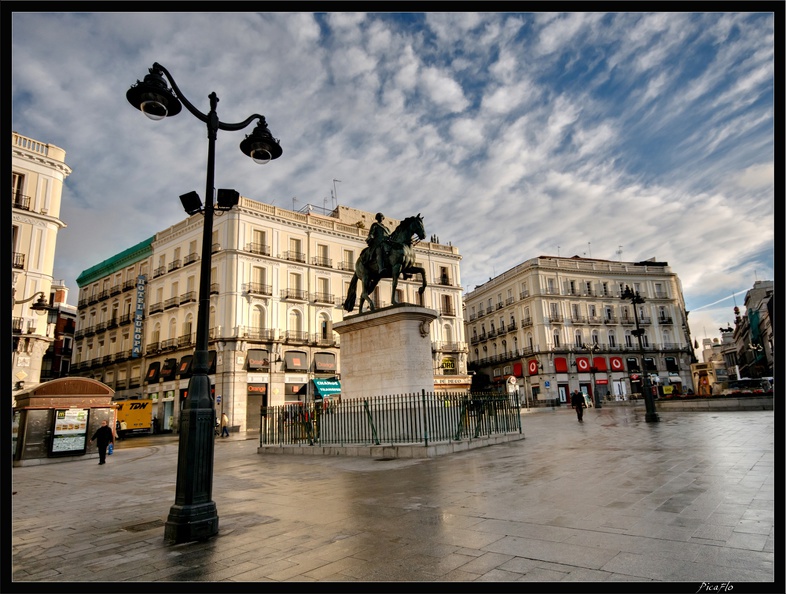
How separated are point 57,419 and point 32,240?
16.2m

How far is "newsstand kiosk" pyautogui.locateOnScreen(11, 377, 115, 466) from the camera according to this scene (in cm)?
1532

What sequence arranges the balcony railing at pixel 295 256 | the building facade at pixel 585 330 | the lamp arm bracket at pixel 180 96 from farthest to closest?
the building facade at pixel 585 330
the balcony railing at pixel 295 256
the lamp arm bracket at pixel 180 96

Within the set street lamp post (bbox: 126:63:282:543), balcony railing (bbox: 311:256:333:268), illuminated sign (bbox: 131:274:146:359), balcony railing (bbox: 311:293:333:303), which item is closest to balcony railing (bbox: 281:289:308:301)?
balcony railing (bbox: 311:293:333:303)

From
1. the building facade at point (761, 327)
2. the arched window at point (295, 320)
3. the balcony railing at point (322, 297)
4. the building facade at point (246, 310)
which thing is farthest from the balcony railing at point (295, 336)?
the building facade at point (761, 327)

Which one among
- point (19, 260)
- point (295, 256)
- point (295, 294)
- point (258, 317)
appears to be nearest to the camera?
point (19, 260)

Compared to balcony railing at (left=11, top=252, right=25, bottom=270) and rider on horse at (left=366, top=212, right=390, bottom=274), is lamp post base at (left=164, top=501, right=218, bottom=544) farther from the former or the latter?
balcony railing at (left=11, top=252, right=25, bottom=270)

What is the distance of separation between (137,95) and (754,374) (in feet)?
301

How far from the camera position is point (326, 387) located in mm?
37906

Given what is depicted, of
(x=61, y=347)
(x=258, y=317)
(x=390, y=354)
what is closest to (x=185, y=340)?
(x=258, y=317)

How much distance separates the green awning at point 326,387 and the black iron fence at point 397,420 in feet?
72.9

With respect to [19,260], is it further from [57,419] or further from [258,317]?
[57,419]

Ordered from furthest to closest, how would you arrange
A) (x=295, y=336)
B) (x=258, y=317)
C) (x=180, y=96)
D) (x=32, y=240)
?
(x=295, y=336)
(x=258, y=317)
(x=32, y=240)
(x=180, y=96)

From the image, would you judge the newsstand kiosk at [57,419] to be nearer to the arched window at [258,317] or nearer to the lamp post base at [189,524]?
the lamp post base at [189,524]

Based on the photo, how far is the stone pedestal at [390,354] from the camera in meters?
12.6
